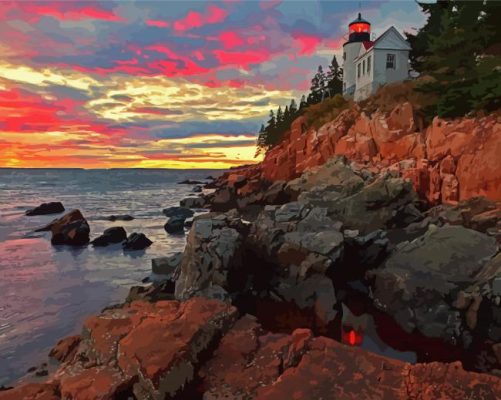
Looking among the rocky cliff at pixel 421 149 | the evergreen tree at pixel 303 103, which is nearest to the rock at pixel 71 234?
the rocky cliff at pixel 421 149

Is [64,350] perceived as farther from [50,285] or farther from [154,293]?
[50,285]

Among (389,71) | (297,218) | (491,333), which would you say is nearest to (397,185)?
(297,218)

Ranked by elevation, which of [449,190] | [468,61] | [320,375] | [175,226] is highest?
[468,61]

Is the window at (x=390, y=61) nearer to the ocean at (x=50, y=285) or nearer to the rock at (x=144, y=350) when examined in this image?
the ocean at (x=50, y=285)

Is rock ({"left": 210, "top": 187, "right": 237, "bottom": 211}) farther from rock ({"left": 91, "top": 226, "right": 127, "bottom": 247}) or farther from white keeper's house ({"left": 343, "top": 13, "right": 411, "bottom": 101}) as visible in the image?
white keeper's house ({"left": 343, "top": 13, "right": 411, "bottom": 101})

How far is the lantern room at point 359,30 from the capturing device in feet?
161

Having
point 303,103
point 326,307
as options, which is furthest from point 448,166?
point 303,103

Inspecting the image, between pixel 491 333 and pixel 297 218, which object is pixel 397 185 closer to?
pixel 297 218

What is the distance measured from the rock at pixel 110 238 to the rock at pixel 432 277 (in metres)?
17.4

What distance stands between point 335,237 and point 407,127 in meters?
20.0

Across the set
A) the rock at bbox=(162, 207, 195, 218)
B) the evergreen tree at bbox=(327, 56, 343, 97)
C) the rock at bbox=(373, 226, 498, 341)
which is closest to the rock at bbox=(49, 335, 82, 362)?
the rock at bbox=(373, 226, 498, 341)

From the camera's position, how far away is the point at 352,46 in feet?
158

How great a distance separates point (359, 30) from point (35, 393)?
53.6 meters

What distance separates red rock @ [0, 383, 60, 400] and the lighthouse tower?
153ft
